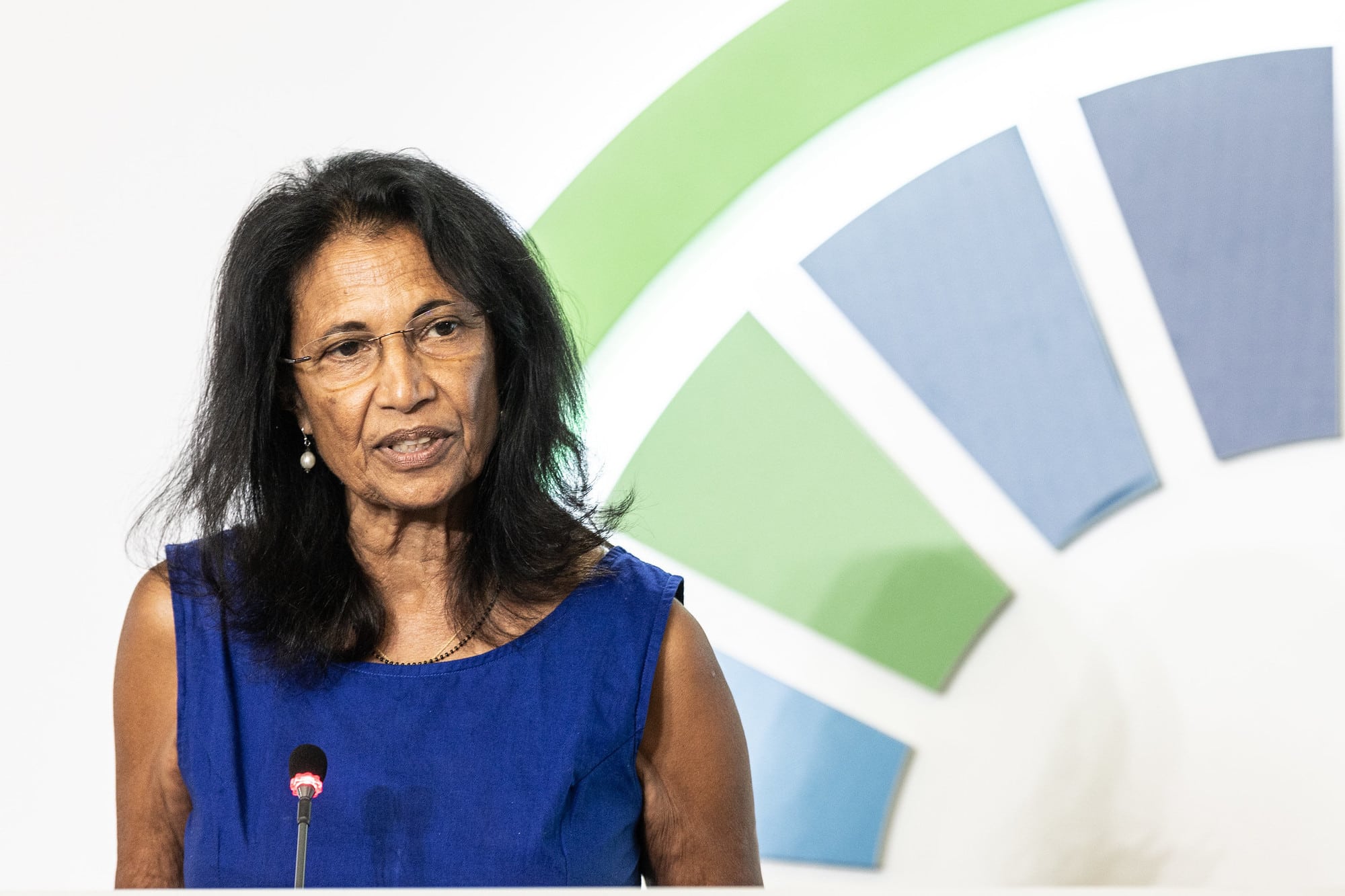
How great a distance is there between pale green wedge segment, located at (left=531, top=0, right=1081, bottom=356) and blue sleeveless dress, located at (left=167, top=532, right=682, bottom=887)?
0.81 m

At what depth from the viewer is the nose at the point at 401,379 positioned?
1.37 meters

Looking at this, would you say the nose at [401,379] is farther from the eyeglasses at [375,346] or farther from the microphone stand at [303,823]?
the microphone stand at [303,823]

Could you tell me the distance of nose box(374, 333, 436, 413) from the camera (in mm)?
1372

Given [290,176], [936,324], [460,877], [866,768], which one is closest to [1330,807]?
[866,768]

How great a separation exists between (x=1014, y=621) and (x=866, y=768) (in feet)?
1.05

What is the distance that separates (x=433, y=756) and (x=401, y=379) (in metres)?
0.39

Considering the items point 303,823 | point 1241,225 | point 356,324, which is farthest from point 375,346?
point 1241,225

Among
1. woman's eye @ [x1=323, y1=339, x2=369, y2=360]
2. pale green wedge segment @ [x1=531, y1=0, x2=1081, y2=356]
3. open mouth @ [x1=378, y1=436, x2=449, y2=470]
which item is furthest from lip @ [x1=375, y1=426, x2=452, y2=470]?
pale green wedge segment @ [x1=531, y1=0, x2=1081, y2=356]

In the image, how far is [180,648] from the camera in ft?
4.80

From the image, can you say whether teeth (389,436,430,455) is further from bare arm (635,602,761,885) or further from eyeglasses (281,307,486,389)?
bare arm (635,602,761,885)

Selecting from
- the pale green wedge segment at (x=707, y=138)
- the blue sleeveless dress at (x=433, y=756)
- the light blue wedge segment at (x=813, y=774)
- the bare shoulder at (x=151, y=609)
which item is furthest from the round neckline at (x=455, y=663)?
Result: the pale green wedge segment at (x=707, y=138)

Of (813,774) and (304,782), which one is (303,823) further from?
(813,774)

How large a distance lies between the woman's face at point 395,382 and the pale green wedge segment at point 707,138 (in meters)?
0.69

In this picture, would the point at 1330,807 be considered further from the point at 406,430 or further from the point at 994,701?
the point at 406,430
